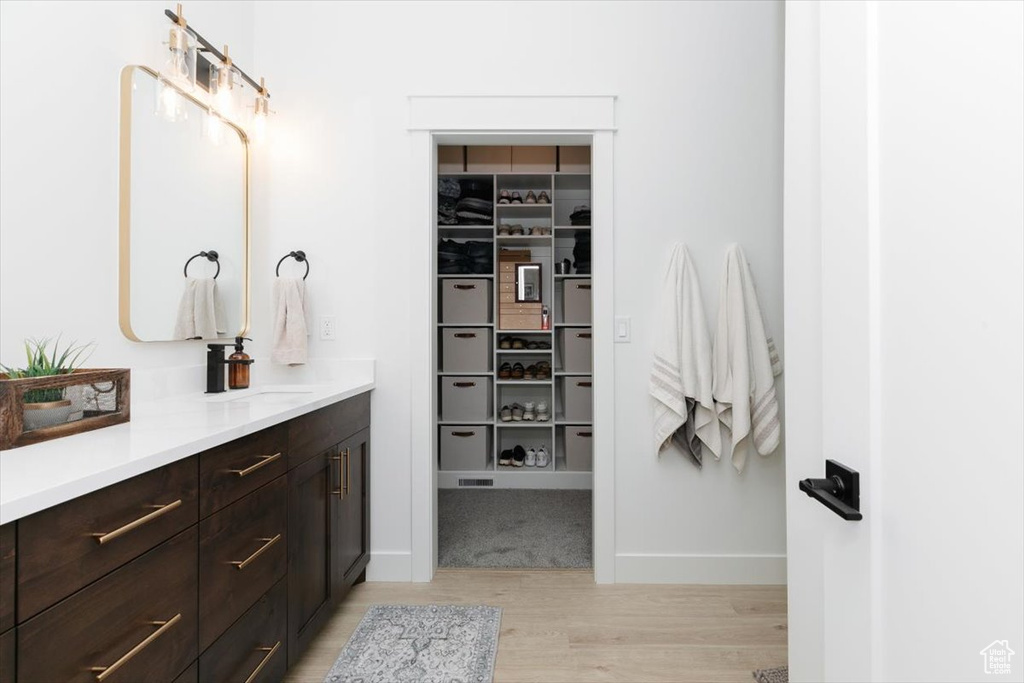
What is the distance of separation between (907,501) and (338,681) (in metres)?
1.68

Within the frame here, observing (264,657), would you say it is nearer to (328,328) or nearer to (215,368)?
(215,368)

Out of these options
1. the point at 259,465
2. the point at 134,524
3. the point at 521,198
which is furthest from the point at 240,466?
the point at 521,198

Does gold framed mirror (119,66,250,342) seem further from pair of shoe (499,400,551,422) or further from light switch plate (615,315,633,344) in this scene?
pair of shoe (499,400,551,422)

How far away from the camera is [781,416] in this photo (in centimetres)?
221

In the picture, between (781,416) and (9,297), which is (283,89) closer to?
(9,297)

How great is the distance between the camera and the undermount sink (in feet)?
6.02


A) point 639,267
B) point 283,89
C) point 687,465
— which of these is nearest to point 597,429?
point 687,465

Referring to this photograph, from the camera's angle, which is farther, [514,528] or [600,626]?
[514,528]

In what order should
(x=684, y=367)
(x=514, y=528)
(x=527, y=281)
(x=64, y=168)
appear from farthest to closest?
(x=527, y=281) → (x=514, y=528) → (x=684, y=367) → (x=64, y=168)

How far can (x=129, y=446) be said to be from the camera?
3.35 ft

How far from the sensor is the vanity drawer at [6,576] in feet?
2.26

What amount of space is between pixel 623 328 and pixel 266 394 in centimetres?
155

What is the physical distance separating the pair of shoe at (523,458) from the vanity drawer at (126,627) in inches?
109

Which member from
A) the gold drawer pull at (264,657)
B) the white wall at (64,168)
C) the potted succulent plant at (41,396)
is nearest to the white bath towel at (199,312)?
the white wall at (64,168)
